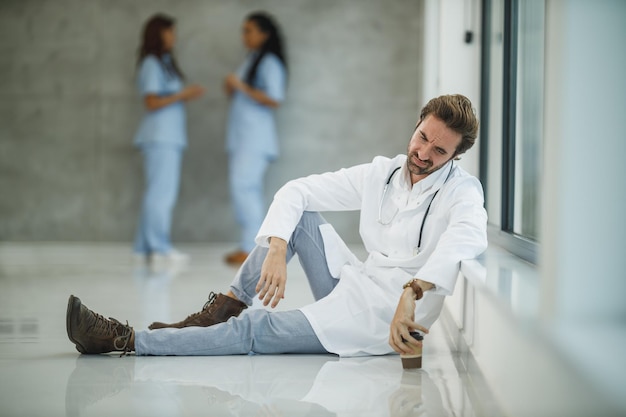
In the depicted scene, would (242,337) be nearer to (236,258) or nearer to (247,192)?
(236,258)

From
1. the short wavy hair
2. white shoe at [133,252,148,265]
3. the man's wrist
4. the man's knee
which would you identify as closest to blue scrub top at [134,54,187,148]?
white shoe at [133,252,148,265]

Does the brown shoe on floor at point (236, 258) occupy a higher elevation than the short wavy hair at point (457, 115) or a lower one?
lower

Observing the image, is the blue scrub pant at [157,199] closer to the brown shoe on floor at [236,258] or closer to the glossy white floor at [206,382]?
the brown shoe on floor at [236,258]

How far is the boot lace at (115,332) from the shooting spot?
2.24 metres

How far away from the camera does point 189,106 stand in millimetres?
6215

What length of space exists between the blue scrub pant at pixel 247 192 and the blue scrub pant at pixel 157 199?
1.41ft

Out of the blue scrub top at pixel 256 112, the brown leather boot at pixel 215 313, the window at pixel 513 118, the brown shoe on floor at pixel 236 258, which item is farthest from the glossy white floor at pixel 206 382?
the blue scrub top at pixel 256 112

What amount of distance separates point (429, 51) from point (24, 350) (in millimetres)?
3338

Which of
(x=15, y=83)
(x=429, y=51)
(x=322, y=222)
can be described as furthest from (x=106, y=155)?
(x=322, y=222)

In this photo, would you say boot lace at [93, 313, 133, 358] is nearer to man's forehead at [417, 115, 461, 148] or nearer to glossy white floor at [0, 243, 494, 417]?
glossy white floor at [0, 243, 494, 417]

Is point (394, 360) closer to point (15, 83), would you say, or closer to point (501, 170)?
point (501, 170)

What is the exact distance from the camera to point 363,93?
245 inches

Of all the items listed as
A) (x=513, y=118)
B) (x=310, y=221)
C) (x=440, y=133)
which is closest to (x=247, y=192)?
(x=513, y=118)

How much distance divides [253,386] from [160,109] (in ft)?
12.6
